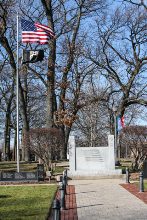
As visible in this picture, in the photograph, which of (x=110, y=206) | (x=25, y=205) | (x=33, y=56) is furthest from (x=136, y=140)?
(x=25, y=205)

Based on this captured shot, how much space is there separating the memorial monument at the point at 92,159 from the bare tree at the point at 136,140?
36.4 inches

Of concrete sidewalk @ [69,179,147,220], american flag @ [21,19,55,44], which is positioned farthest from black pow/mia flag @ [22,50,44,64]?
concrete sidewalk @ [69,179,147,220]

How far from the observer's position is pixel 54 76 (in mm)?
41156

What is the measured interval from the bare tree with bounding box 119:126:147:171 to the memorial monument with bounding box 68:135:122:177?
93 cm

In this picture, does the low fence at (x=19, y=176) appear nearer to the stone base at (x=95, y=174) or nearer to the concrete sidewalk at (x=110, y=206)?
the stone base at (x=95, y=174)

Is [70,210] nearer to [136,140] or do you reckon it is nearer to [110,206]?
[110,206]

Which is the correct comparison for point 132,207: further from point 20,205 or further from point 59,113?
point 59,113

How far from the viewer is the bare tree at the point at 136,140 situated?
26.0 m

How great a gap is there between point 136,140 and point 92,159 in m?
3.01

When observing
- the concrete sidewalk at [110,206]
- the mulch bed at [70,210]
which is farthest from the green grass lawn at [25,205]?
the concrete sidewalk at [110,206]

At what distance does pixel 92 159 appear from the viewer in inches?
1076

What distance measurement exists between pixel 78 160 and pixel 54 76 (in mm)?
15243

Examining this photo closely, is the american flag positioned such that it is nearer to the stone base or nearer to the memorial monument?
the memorial monument

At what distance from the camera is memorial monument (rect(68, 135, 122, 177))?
27109 millimetres
